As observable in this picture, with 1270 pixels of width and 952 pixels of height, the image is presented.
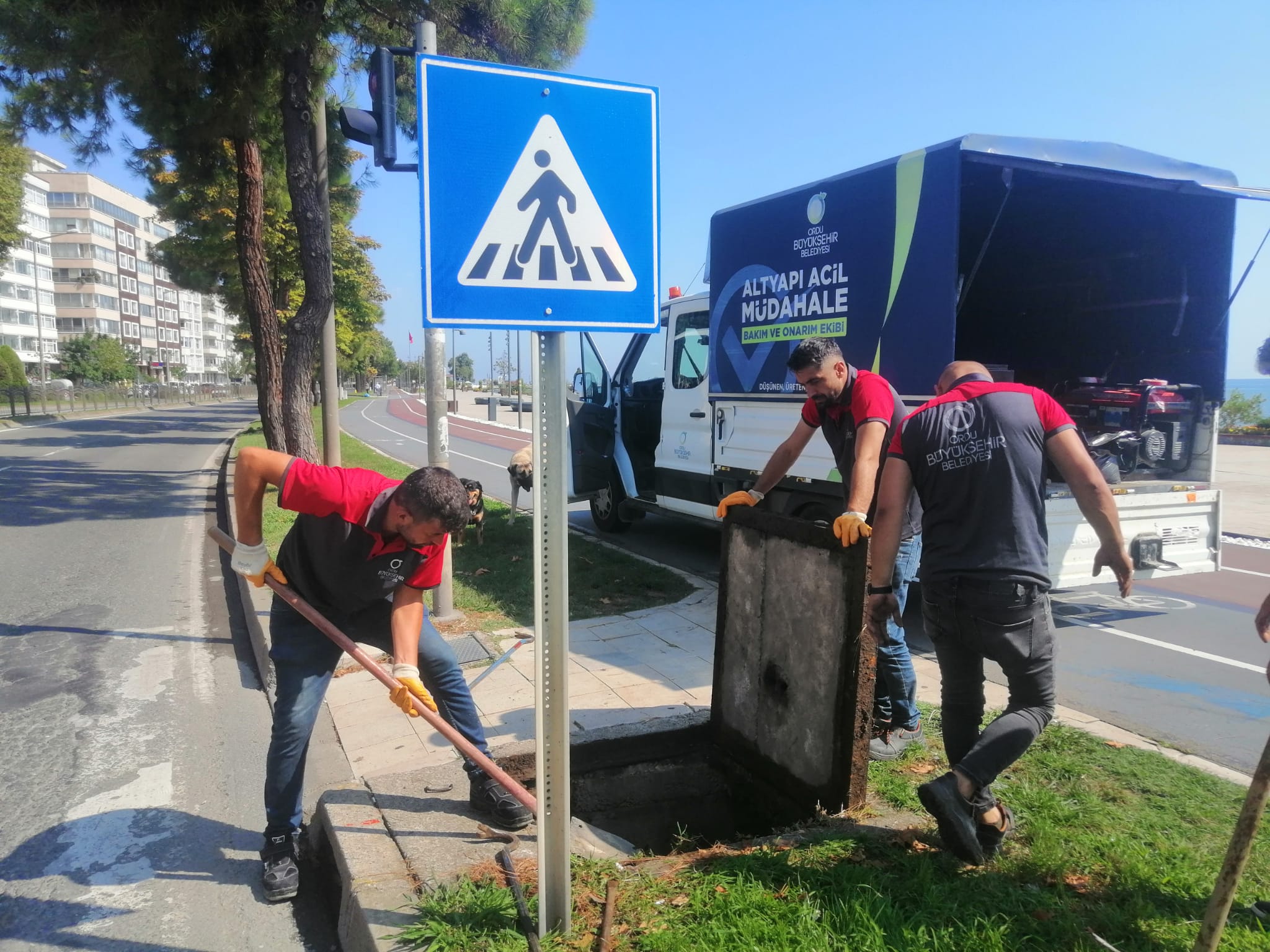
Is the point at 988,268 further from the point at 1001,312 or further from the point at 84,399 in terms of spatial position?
the point at 84,399

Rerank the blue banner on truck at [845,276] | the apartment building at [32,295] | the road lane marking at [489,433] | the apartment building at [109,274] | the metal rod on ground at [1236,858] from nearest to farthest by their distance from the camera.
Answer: the metal rod on ground at [1236,858] → the blue banner on truck at [845,276] → the road lane marking at [489,433] → the apartment building at [32,295] → the apartment building at [109,274]

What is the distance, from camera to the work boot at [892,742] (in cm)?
371

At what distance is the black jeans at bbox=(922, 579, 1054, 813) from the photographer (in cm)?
271

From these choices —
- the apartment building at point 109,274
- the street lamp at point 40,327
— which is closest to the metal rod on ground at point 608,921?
the street lamp at point 40,327

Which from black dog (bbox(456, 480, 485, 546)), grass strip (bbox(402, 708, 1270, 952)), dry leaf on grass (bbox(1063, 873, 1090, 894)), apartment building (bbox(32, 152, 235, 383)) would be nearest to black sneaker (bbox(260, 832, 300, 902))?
grass strip (bbox(402, 708, 1270, 952))

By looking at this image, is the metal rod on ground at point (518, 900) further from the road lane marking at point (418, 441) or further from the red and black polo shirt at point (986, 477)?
the road lane marking at point (418, 441)

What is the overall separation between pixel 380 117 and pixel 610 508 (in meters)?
5.71

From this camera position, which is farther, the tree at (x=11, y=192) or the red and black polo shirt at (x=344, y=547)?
the tree at (x=11, y=192)

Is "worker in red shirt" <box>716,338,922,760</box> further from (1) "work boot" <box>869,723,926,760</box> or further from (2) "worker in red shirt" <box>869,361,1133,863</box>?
(2) "worker in red shirt" <box>869,361,1133,863</box>

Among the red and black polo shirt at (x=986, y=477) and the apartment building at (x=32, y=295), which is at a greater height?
the apartment building at (x=32, y=295)

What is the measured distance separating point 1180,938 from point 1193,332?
5.77 m

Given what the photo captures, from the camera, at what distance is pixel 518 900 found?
259 centimetres

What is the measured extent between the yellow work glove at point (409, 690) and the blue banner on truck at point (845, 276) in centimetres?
379

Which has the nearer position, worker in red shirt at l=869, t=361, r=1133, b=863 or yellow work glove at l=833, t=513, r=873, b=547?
worker in red shirt at l=869, t=361, r=1133, b=863
